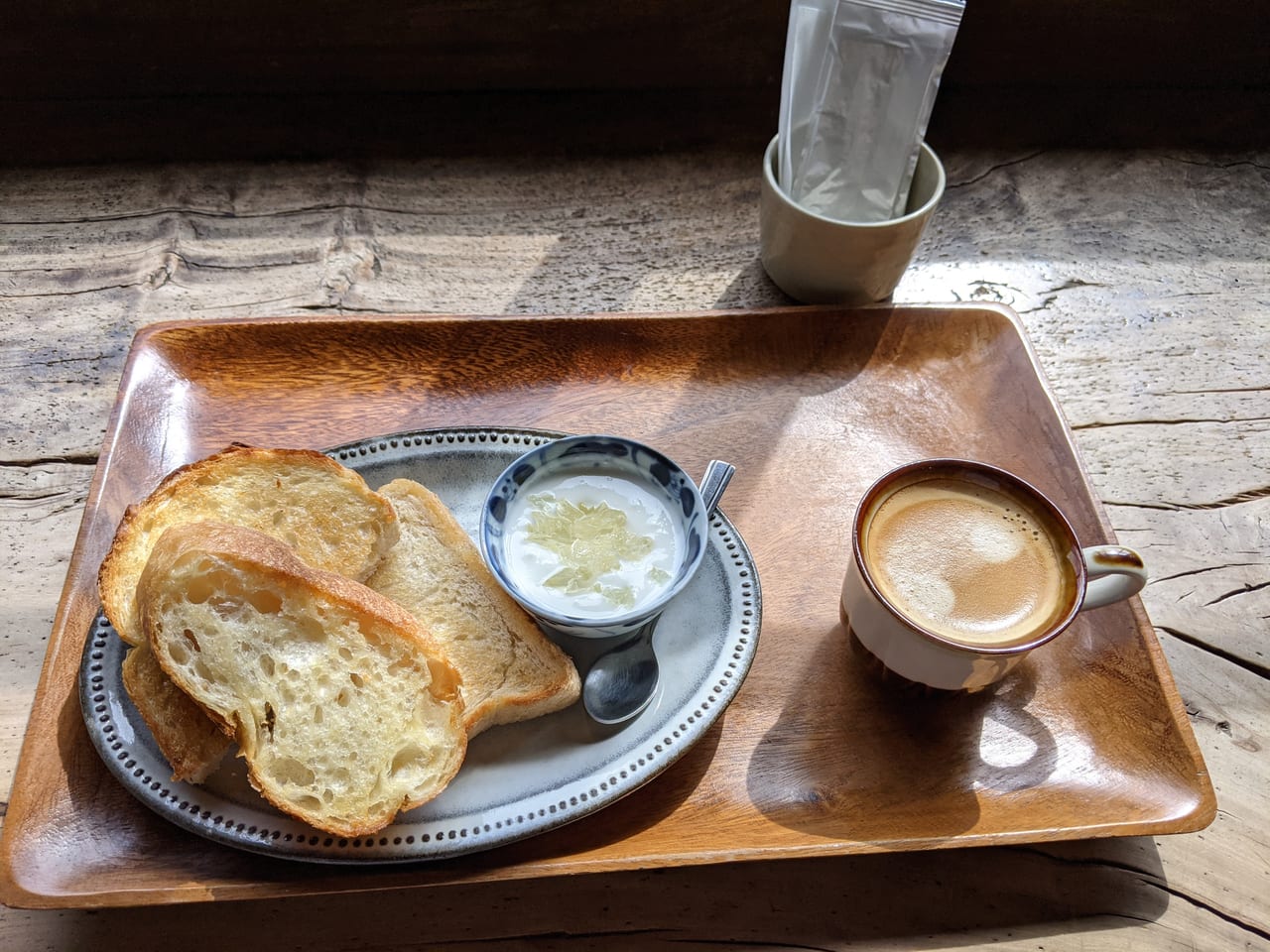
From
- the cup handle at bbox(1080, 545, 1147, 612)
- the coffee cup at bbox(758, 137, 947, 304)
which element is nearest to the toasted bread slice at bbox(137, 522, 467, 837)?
the cup handle at bbox(1080, 545, 1147, 612)

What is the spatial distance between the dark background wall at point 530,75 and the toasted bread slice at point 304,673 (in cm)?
123

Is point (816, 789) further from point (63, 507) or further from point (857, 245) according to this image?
point (63, 507)

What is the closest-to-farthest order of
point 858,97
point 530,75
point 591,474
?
1. point 591,474
2. point 858,97
3. point 530,75

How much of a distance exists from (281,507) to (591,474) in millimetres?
367

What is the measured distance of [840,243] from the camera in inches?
61.3

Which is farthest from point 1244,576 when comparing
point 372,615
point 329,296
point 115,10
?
point 115,10

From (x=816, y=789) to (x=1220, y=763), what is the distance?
529 mm

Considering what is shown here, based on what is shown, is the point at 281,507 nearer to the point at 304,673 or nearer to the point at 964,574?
the point at 304,673

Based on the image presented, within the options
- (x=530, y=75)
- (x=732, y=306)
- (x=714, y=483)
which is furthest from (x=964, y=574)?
(x=530, y=75)

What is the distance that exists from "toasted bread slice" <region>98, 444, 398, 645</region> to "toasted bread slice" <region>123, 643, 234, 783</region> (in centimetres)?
12

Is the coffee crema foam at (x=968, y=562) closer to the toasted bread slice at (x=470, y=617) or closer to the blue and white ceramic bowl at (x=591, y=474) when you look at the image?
the blue and white ceramic bowl at (x=591, y=474)

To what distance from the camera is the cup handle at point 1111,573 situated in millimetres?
1081

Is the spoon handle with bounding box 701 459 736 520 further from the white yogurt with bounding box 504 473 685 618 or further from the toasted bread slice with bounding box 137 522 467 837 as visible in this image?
the toasted bread slice with bounding box 137 522 467 837

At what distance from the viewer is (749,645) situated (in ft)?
3.73
